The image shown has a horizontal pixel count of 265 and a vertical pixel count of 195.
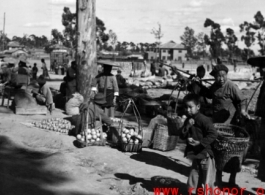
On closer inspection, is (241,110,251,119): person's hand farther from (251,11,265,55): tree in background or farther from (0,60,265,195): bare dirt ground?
(251,11,265,55): tree in background

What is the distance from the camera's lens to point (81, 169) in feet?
20.4

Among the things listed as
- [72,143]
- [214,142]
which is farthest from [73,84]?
[214,142]

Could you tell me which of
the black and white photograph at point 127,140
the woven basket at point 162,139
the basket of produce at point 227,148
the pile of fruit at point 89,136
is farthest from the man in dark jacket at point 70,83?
the basket of produce at point 227,148

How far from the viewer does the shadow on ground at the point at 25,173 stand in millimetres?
5117

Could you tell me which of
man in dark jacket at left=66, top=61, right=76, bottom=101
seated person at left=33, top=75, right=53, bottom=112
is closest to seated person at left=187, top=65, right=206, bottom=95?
seated person at left=33, top=75, right=53, bottom=112

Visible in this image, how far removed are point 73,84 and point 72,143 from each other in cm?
461

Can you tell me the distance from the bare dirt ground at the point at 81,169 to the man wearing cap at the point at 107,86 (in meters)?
1.40

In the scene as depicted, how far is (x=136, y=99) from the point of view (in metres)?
12.4

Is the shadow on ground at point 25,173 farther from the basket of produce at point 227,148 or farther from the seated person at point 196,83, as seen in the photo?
the seated person at point 196,83

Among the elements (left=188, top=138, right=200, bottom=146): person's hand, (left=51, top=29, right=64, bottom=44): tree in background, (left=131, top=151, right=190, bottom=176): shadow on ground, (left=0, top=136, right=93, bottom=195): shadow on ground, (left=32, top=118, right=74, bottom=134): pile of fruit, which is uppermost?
(left=51, top=29, right=64, bottom=44): tree in background

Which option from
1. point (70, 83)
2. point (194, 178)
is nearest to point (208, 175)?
point (194, 178)

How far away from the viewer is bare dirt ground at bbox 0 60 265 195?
5367 mm

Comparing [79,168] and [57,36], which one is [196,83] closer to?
[79,168]

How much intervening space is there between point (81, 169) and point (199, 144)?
238cm
